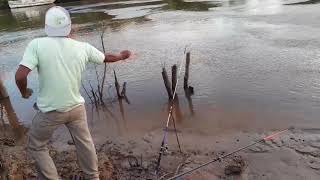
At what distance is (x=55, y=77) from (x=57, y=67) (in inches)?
4.2

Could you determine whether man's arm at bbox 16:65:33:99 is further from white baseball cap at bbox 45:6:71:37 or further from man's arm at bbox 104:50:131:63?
man's arm at bbox 104:50:131:63

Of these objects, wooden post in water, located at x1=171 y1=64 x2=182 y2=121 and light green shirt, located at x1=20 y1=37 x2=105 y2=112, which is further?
wooden post in water, located at x1=171 y1=64 x2=182 y2=121

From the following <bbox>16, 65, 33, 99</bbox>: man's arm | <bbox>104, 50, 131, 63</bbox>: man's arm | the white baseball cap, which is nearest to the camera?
<bbox>16, 65, 33, 99</bbox>: man's arm

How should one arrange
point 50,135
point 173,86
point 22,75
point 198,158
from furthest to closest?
point 173,86 < point 198,158 < point 50,135 < point 22,75

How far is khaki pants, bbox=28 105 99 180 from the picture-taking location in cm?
482

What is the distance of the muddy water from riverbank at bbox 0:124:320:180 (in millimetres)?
663

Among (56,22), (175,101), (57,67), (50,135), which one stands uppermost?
(56,22)

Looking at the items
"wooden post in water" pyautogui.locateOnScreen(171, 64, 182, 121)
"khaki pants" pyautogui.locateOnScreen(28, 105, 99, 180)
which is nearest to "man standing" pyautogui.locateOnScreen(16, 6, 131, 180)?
"khaki pants" pyautogui.locateOnScreen(28, 105, 99, 180)

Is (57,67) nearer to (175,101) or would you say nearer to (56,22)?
(56,22)

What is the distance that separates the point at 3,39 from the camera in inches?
936

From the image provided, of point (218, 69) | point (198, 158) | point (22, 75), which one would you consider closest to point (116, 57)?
point (22, 75)

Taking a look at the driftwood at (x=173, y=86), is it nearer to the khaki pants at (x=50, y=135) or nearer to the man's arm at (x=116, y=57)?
the khaki pants at (x=50, y=135)

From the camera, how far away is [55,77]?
183 inches

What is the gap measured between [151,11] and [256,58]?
15.9 m
